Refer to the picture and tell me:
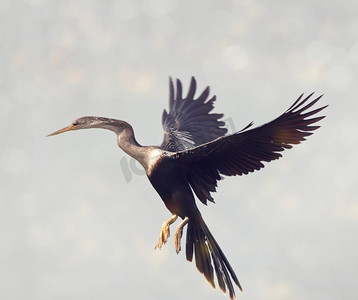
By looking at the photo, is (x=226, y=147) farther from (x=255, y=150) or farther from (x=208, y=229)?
(x=208, y=229)

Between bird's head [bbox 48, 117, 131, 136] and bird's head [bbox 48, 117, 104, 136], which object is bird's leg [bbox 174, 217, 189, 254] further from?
bird's head [bbox 48, 117, 104, 136]

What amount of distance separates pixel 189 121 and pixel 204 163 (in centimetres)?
324

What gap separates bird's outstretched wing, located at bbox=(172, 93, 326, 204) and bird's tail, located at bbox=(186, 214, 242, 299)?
0.41 m

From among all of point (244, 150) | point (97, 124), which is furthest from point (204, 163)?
point (97, 124)

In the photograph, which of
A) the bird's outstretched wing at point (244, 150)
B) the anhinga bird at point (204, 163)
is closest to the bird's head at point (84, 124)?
the anhinga bird at point (204, 163)

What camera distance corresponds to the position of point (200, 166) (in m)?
10.8

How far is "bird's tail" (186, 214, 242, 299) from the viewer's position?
10.8 m

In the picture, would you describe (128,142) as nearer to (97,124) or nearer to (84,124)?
(97,124)

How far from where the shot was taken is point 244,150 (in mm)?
10414

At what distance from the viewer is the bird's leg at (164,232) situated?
421 inches

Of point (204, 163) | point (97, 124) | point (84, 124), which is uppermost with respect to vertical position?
point (84, 124)

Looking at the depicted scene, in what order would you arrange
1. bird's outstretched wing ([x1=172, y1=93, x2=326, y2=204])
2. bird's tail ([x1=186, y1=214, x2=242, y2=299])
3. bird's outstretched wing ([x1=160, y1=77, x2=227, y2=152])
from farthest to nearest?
1. bird's outstretched wing ([x1=160, y1=77, x2=227, y2=152])
2. bird's tail ([x1=186, y1=214, x2=242, y2=299])
3. bird's outstretched wing ([x1=172, y1=93, x2=326, y2=204])

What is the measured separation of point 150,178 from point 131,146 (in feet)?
1.97

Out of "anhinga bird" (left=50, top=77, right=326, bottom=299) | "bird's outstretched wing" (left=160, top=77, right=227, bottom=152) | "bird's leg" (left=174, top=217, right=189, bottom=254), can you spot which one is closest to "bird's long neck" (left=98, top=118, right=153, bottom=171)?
"anhinga bird" (left=50, top=77, right=326, bottom=299)
